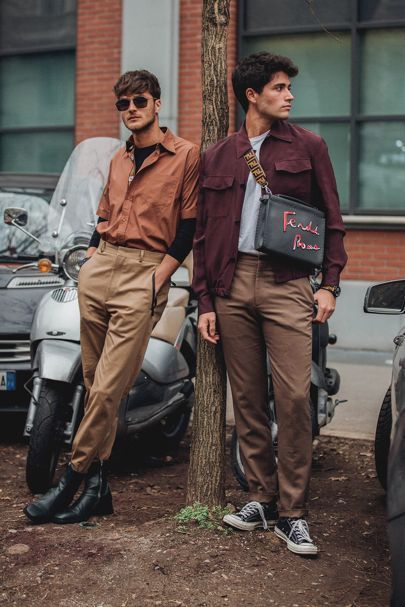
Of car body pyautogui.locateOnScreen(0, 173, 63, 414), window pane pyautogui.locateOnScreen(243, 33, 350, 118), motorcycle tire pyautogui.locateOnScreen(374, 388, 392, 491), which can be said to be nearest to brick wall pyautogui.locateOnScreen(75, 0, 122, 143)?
window pane pyautogui.locateOnScreen(243, 33, 350, 118)

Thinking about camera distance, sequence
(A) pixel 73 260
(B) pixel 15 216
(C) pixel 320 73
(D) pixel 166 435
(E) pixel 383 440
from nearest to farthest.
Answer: (E) pixel 383 440
(A) pixel 73 260
(B) pixel 15 216
(D) pixel 166 435
(C) pixel 320 73

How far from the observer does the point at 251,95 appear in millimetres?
4184

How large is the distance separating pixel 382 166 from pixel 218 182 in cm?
691

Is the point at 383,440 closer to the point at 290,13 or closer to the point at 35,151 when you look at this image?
the point at 290,13

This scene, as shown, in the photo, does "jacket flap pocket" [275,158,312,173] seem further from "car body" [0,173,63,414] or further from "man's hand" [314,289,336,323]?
"car body" [0,173,63,414]

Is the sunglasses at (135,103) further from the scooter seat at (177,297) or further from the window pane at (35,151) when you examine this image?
the window pane at (35,151)

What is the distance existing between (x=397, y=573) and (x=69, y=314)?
3011 millimetres

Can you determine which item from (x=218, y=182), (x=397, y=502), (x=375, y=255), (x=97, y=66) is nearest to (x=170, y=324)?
(x=218, y=182)

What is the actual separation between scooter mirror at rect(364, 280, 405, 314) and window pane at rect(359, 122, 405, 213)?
6.45 meters

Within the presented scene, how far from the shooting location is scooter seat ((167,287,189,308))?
5879 mm

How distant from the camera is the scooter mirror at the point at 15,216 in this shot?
227 inches

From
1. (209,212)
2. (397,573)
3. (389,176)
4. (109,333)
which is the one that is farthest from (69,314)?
(389,176)

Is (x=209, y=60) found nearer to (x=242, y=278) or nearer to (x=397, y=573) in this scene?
(x=242, y=278)

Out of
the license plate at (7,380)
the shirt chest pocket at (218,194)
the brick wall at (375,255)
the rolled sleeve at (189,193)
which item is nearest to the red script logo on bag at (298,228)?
the shirt chest pocket at (218,194)
